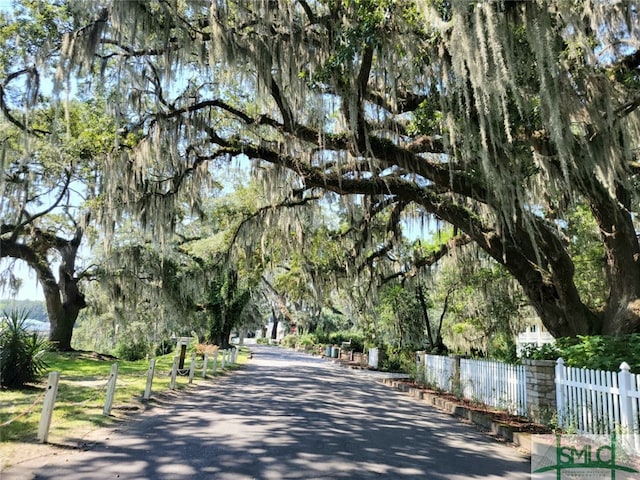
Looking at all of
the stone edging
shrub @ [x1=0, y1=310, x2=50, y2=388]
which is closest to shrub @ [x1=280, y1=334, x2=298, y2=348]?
the stone edging

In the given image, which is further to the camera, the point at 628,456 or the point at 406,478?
the point at 628,456

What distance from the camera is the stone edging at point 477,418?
6.28m

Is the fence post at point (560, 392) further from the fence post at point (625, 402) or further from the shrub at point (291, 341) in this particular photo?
the shrub at point (291, 341)

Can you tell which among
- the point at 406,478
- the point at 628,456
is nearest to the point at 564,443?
the point at 628,456

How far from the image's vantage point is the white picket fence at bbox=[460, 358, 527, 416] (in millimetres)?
8188

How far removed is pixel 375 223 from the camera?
15.1 metres

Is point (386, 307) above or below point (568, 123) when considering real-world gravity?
below

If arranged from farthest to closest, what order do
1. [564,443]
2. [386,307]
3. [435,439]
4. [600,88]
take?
[386,307]
[600,88]
[435,439]
[564,443]

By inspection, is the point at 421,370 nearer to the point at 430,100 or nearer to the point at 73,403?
the point at 430,100

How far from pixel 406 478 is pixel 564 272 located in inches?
281

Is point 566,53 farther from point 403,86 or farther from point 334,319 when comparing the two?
point 334,319

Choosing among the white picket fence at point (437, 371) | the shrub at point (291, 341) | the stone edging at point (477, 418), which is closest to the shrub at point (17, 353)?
the stone edging at point (477, 418)

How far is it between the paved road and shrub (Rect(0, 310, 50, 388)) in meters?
2.90

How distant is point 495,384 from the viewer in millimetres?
9312
